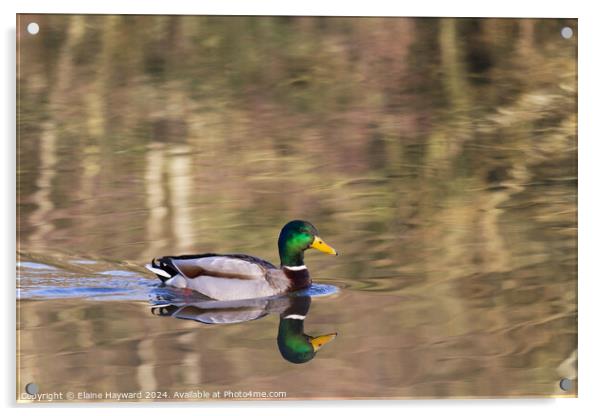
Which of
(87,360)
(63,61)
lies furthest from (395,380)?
(63,61)

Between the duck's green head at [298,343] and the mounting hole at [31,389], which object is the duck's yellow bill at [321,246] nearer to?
the duck's green head at [298,343]

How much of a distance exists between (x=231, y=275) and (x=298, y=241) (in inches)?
13.3

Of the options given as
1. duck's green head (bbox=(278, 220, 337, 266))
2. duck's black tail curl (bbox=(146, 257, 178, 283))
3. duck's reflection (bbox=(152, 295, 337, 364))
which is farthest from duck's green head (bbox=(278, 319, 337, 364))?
duck's black tail curl (bbox=(146, 257, 178, 283))

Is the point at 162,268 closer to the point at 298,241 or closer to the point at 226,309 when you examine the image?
the point at 226,309

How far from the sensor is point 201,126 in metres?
5.88

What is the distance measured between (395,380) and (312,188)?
0.92 metres

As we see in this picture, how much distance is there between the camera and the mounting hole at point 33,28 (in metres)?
5.73

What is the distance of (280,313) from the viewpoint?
593 centimetres

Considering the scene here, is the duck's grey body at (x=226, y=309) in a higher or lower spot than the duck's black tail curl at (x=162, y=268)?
lower

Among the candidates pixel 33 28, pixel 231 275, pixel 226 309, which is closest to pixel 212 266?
pixel 231 275

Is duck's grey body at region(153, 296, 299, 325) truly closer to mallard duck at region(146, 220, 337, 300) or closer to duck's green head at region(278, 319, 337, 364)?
mallard duck at region(146, 220, 337, 300)

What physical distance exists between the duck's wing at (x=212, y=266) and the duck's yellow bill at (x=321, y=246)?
22 cm

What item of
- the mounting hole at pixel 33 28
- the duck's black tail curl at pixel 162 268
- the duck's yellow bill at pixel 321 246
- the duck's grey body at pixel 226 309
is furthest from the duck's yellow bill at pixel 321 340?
the mounting hole at pixel 33 28
